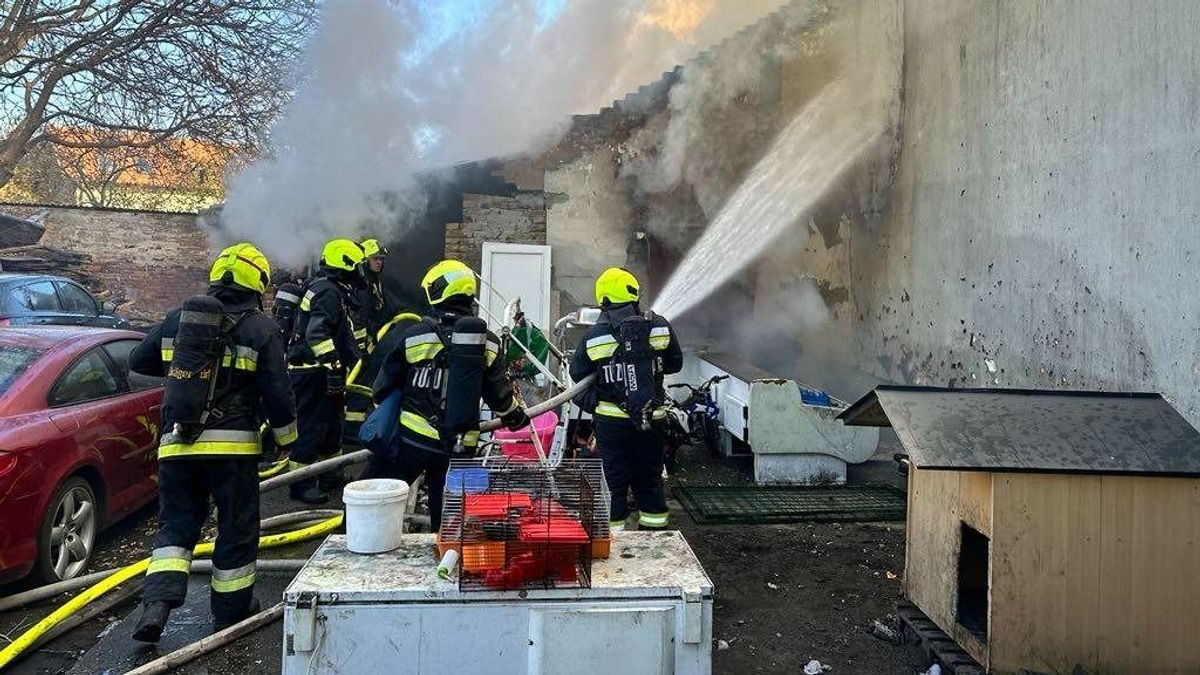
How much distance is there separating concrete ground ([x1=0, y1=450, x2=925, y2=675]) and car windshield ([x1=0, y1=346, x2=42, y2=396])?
1136 millimetres

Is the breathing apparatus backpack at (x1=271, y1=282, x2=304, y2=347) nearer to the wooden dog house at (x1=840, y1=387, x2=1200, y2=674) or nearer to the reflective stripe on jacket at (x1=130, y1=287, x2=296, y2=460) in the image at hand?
the reflective stripe on jacket at (x1=130, y1=287, x2=296, y2=460)

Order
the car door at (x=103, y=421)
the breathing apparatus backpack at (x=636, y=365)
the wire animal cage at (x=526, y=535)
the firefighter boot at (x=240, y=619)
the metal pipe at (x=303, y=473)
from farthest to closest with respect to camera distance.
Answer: the breathing apparatus backpack at (x=636, y=365)
the metal pipe at (x=303, y=473)
the car door at (x=103, y=421)
the firefighter boot at (x=240, y=619)
the wire animal cage at (x=526, y=535)

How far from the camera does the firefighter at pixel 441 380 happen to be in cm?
416

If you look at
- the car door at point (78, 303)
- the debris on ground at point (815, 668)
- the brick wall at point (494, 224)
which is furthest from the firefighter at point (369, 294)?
the debris on ground at point (815, 668)

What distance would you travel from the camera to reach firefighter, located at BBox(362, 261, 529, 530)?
13.7 feet

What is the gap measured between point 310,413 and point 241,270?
7.68ft

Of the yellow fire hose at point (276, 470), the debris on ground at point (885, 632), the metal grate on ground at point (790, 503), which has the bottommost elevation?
the debris on ground at point (885, 632)

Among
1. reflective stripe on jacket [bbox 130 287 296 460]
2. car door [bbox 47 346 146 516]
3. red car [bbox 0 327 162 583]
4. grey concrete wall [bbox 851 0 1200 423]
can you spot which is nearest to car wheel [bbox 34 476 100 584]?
red car [bbox 0 327 162 583]

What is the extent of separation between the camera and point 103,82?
11180 mm

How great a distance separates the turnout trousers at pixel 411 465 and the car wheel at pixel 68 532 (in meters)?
1.62

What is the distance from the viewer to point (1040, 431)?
3.38 metres

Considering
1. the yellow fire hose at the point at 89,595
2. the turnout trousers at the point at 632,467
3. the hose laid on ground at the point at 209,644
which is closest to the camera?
the hose laid on ground at the point at 209,644

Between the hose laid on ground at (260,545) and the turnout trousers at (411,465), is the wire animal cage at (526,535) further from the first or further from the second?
the hose laid on ground at (260,545)

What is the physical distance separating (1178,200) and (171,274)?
13298 millimetres
